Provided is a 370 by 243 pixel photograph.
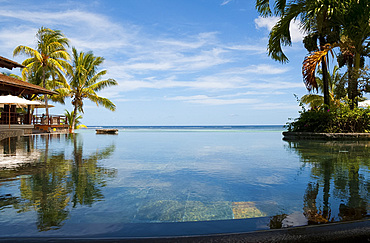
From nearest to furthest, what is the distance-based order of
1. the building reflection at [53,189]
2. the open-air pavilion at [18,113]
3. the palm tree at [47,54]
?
the building reflection at [53,189]
the open-air pavilion at [18,113]
the palm tree at [47,54]

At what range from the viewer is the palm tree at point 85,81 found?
27.2 meters

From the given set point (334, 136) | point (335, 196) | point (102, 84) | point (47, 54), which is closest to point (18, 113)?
point (47, 54)

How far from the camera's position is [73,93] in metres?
27.8

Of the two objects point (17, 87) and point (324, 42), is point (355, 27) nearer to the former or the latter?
point (324, 42)

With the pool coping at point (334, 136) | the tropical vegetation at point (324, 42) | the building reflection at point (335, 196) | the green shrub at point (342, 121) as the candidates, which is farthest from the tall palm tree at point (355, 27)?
the building reflection at point (335, 196)

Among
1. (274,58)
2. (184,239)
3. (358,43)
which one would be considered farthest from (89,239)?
(358,43)

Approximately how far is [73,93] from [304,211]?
28.6 m

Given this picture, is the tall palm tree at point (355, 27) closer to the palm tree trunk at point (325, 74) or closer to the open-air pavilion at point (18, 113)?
the palm tree trunk at point (325, 74)

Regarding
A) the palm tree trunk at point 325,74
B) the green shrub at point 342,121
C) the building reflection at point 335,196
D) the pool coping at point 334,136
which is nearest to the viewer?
the building reflection at point 335,196

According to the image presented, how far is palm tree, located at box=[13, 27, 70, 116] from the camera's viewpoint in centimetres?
2389

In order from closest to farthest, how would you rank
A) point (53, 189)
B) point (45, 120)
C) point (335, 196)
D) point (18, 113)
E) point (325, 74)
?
point (335, 196) → point (53, 189) → point (325, 74) → point (18, 113) → point (45, 120)

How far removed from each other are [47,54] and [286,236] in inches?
1077

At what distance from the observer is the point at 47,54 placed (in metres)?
24.5

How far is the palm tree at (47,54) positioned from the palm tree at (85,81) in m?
1.42
